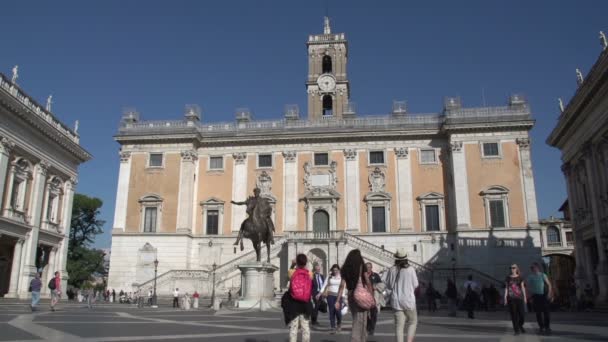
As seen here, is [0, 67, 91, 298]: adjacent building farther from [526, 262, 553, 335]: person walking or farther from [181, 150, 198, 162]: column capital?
[526, 262, 553, 335]: person walking

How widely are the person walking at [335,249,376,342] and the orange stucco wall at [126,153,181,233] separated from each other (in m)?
32.4

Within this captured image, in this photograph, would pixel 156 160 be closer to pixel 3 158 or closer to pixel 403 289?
pixel 3 158

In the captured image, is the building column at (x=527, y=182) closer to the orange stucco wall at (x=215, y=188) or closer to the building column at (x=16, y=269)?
the orange stucco wall at (x=215, y=188)

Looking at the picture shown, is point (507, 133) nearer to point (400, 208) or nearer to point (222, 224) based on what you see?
point (400, 208)

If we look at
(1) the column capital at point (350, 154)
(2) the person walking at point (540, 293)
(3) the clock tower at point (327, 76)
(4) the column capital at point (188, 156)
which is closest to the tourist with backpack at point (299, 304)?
(2) the person walking at point (540, 293)

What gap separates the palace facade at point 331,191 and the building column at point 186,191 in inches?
3.5


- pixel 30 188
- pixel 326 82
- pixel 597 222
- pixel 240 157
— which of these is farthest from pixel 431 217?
pixel 30 188

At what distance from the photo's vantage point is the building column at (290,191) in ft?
122

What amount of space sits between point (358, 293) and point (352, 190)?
3069 centimetres

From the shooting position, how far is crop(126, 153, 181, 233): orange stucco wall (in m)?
37.8

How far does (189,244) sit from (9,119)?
15007mm

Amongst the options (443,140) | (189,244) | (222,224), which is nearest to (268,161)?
(222,224)

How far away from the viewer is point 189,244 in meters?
37.3

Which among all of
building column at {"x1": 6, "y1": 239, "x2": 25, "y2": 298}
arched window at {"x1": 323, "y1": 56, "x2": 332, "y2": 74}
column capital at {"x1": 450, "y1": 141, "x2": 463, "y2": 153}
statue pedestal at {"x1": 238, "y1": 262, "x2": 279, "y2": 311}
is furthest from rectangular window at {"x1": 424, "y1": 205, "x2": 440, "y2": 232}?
building column at {"x1": 6, "y1": 239, "x2": 25, "y2": 298}
